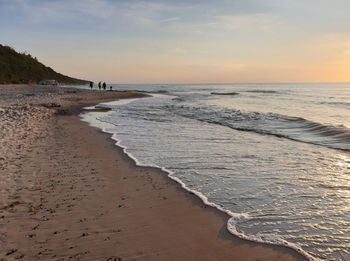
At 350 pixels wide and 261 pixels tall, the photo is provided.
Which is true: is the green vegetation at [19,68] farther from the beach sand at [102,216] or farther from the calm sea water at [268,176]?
the beach sand at [102,216]

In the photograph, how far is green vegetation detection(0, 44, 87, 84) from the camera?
73562 mm

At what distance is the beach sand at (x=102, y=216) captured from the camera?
526 cm

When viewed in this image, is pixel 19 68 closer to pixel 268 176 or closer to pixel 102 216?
pixel 268 176

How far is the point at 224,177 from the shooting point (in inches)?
369

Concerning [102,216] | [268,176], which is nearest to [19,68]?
[268,176]

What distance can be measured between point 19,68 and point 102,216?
269 feet

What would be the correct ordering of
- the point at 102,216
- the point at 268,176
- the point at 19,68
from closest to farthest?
the point at 102,216 < the point at 268,176 < the point at 19,68

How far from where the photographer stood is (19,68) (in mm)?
80812

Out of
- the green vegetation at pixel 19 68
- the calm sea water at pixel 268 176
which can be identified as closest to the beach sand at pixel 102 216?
the calm sea water at pixel 268 176

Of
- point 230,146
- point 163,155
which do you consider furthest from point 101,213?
point 230,146

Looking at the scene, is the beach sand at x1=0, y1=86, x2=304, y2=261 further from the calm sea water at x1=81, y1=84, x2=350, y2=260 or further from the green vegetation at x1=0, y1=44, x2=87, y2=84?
the green vegetation at x1=0, y1=44, x2=87, y2=84

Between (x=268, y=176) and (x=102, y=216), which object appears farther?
(x=268, y=176)

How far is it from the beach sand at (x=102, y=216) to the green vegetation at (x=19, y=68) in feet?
209

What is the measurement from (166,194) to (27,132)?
361 inches
